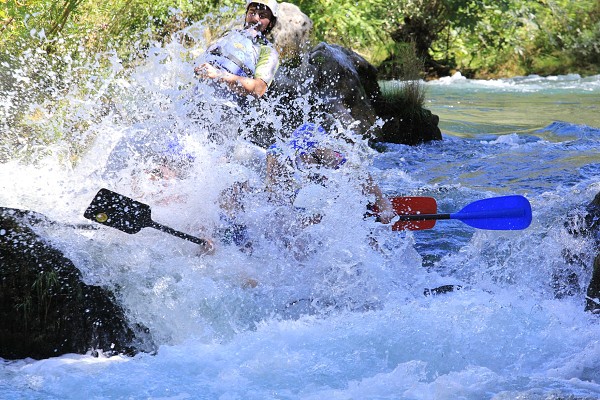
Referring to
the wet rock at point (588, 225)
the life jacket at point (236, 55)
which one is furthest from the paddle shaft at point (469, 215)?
the life jacket at point (236, 55)

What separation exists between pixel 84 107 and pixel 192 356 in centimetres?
277

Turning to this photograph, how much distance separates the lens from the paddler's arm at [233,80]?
16.0 feet

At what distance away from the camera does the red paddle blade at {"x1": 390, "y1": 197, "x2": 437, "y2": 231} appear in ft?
16.1

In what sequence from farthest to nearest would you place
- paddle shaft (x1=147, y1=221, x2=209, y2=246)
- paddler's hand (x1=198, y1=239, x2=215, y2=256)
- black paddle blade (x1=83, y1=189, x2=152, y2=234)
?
paddler's hand (x1=198, y1=239, x2=215, y2=256)
paddle shaft (x1=147, y1=221, x2=209, y2=246)
black paddle blade (x1=83, y1=189, x2=152, y2=234)

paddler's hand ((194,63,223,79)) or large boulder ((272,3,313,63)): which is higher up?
large boulder ((272,3,313,63))

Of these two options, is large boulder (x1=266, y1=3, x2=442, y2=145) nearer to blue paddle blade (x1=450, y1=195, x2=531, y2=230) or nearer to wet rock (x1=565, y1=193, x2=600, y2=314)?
blue paddle blade (x1=450, y1=195, x2=531, y2=230)

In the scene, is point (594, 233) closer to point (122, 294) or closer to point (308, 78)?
point (122, 294)

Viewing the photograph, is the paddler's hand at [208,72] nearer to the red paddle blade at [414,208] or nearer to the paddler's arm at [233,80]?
the paddler's arm at [233,80]

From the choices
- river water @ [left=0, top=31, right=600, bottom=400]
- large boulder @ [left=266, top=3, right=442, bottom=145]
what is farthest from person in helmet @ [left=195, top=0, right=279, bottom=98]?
large boulder @ [left=266, top=3, right=442, bottom=145]

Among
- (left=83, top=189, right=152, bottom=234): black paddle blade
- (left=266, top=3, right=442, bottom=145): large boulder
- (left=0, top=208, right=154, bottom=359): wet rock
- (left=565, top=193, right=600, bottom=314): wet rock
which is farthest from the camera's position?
(left=266, top=3, right=442, bottom=145): large boulder

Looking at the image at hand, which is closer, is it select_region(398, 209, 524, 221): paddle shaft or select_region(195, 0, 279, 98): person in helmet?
select_region(398, 209, 524, 221): paddle shaft

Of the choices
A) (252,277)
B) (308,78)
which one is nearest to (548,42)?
(308,78)

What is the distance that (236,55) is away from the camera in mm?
5027

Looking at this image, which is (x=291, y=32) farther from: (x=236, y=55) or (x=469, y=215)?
(x=469, y=215)
